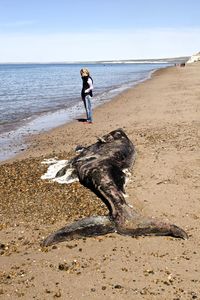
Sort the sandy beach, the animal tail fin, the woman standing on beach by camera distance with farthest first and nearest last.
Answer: the woman standing on beach → the animal tail fin → the sandy beach

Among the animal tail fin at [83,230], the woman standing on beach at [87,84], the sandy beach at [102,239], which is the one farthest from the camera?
the woman standing on beach at [87,84]

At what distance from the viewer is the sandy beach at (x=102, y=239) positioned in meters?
5.13

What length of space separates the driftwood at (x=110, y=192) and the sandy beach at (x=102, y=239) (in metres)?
0.13

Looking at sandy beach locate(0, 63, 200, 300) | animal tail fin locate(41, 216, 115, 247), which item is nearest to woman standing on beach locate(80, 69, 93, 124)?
sandy beach locate(0, 63, 200, 300)

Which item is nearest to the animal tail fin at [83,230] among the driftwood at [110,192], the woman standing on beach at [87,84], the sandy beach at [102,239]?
the driftwood at [110,192]

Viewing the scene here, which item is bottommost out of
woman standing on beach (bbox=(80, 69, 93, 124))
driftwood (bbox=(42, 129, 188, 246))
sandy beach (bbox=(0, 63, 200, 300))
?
sandy beach (bbox=(0, 63, 200, 300))

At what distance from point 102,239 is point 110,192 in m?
1.28

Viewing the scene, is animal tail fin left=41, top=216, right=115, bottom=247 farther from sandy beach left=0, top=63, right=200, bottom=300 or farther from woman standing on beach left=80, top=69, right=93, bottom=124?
woman standing on beach left=80, top=69, right=93, bottom=124

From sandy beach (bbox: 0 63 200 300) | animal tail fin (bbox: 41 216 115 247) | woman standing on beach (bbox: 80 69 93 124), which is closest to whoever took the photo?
sandy beach (bbox: 0 63 200 300)

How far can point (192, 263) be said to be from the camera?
18.3 feet

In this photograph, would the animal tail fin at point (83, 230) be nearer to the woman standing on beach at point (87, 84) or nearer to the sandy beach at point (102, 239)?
the sandy beach at point (102, 239)

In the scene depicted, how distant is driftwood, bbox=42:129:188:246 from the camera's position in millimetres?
6156

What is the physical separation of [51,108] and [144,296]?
2194 cm

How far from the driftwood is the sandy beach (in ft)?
0.43
